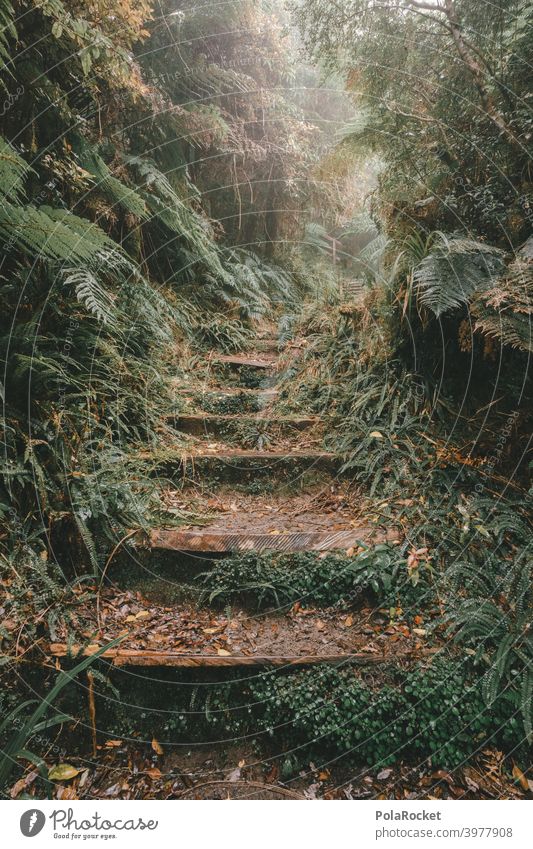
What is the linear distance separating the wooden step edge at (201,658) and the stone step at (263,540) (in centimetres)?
62

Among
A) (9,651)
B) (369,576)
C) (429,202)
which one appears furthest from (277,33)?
(9,651)

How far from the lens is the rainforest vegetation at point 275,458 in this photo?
174 centimetres

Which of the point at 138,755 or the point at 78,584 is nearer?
the point at 138,755

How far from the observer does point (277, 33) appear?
6.16m

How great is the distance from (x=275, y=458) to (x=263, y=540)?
0.83 metres

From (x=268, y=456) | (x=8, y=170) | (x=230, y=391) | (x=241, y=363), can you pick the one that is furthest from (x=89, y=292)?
(x=241, y=363)

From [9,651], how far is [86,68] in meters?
3.39

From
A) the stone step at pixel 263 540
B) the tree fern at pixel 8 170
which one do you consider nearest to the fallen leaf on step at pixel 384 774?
the stone step at pixel 263 540

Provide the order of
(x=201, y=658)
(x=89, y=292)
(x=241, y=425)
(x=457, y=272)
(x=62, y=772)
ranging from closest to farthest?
(x=62, y=772), (x=201, y=658), (x=457, y=272), (x=89, y=292), (x=241, y=425)

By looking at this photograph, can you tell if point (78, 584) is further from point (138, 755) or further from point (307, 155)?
point (307, 155)

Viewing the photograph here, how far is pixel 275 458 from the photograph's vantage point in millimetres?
3172

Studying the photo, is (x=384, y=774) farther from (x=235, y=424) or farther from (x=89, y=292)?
(x=89, y=292)

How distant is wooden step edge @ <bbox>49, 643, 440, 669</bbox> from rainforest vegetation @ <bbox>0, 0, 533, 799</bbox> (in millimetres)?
14

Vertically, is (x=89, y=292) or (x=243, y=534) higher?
(x=89, y=292)
